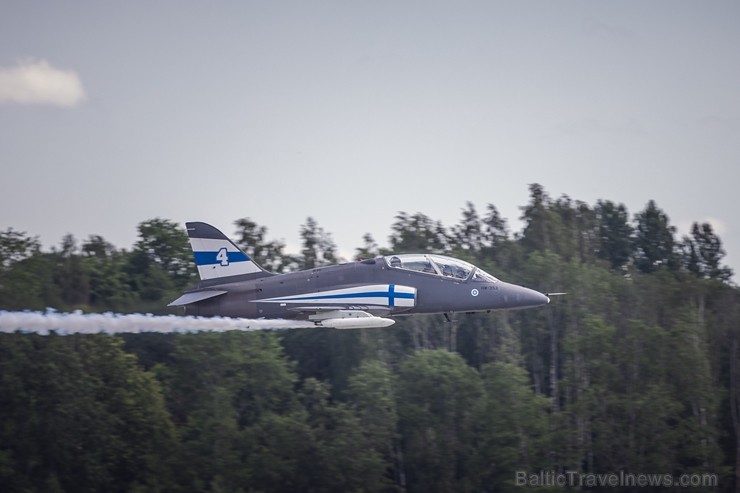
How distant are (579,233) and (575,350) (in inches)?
814

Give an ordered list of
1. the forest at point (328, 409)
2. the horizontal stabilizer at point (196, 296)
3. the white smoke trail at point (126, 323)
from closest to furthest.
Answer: the white smoke trail at point (126, 323) → the horizontal stabilizer at point (196, 296) → the forest at point (328, 409)

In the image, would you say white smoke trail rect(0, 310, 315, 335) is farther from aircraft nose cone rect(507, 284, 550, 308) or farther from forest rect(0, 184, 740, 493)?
forest rect(0, 184, 740, 493)

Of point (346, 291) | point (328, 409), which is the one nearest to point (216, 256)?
point (346, 291)

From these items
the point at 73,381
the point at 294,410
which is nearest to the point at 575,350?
the point at 294,410

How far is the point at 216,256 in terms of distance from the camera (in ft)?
84.2

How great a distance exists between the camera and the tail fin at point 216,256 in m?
25.5

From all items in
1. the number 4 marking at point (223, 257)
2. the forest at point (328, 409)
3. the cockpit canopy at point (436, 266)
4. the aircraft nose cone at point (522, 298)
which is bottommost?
the forest at point (328, 409)

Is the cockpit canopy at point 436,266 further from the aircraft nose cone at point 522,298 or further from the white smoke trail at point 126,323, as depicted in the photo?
the white smoke trail at point 126,323

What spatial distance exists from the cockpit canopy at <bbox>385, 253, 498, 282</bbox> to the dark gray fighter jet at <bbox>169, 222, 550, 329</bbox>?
0.08ft

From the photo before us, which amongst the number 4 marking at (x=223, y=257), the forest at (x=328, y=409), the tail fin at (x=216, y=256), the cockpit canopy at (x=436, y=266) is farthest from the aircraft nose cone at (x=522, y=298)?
the forest at (x=328, y=409)

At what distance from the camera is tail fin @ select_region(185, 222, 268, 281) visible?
2552 centimetres

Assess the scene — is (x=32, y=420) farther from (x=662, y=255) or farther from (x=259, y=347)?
(x=662, y=255)

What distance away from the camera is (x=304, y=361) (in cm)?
5191

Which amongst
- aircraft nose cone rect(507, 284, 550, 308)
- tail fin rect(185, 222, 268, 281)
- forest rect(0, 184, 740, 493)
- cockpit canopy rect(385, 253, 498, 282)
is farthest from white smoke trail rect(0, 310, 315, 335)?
forest rect(0, 184, 740, 493)
